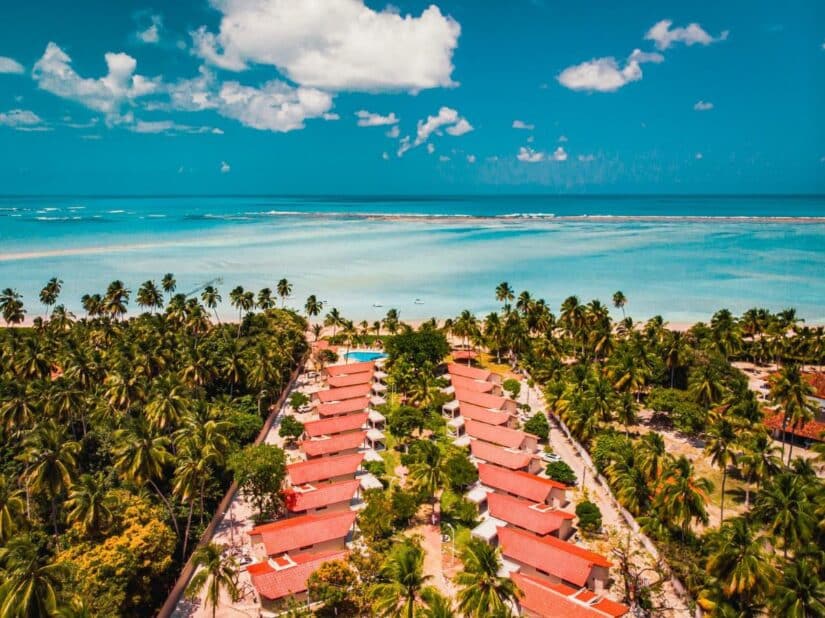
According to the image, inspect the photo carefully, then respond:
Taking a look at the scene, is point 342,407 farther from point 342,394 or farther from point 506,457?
point 506,457

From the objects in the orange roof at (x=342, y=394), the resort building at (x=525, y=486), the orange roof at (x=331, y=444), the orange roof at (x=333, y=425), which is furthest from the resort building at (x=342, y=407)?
the resort building at (x=525, y=486)

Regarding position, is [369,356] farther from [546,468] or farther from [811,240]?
[811,240]

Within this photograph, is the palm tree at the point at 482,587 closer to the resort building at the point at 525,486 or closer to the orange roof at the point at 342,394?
the resort building at the point at 525,486

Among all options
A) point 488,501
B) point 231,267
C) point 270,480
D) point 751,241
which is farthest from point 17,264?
point 751,241

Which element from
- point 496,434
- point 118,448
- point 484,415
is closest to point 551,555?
point 496,434

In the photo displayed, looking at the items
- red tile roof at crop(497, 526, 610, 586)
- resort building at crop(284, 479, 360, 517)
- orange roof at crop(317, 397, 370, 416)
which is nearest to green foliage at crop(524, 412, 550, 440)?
orange roof at crop(317, 397, 370, 416)

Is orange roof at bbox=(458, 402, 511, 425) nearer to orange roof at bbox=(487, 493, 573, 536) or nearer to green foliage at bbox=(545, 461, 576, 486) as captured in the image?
green foliage at bbox=(545, 461, 576, 486)
